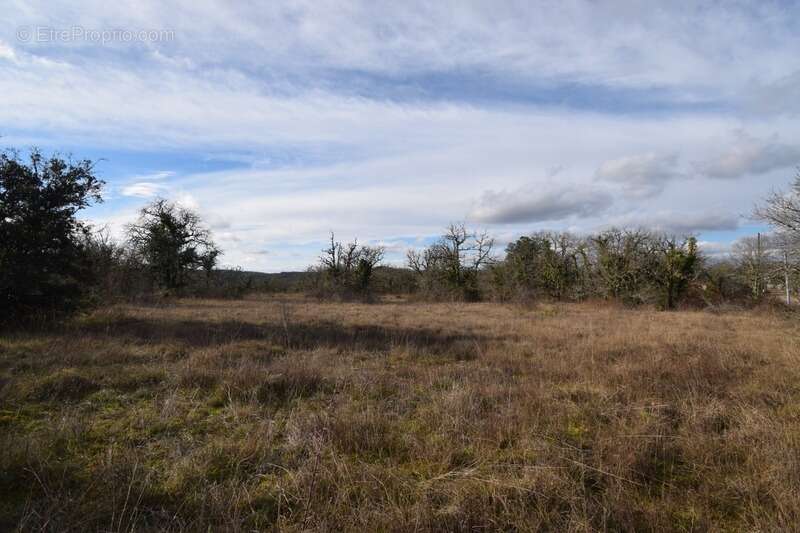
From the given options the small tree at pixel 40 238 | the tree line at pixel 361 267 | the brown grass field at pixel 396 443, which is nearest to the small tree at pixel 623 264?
the tree line at pixel 361 267

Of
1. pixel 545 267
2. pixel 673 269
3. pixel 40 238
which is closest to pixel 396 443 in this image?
pixel 40 238

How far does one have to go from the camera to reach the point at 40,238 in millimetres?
11047

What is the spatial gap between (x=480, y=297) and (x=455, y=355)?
28477 millimetres

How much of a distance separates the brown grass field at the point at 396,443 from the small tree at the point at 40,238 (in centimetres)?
423

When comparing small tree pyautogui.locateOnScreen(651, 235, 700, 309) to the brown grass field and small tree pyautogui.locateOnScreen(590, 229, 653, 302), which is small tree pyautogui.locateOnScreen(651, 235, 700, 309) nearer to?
small tree pyautogui.locateOnScreen(590, 229, 653, 302)

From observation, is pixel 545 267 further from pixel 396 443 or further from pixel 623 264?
pixel 396 443

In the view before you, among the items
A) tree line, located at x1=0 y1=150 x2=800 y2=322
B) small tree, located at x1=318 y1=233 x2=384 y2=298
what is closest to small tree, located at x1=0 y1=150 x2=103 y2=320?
tree line, located at x1=0 y1=150 x2=800 y2=322

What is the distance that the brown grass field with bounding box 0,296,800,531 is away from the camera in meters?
2.76

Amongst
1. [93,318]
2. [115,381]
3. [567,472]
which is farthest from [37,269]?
[567,472]

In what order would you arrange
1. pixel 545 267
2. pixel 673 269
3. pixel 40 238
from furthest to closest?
pixel 545 267 → pixel 673 269 → pixel 40 238

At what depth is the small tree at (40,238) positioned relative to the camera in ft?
34.7

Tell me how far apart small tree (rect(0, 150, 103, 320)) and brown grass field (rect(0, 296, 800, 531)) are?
4.23m

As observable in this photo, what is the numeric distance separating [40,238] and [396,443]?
12175 millimetres

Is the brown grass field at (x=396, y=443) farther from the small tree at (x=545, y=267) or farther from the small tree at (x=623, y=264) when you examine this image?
the small tree at (x=545, y=267)
